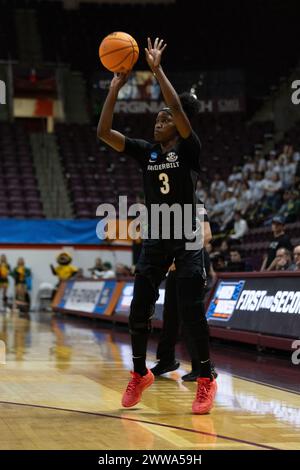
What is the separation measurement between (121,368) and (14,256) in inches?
704

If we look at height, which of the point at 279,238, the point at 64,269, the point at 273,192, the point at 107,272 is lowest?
the point at 64,269

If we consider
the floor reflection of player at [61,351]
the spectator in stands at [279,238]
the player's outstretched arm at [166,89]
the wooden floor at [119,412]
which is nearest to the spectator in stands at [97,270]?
the floor reflection of player at [61,351]

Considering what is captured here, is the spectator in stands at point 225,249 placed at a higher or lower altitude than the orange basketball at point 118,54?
lower

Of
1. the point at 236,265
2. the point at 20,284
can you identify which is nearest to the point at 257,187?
the point at 236,265

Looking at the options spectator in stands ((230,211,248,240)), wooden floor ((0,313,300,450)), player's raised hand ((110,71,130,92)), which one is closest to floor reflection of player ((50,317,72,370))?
wooden floor ((0,313,300,450))

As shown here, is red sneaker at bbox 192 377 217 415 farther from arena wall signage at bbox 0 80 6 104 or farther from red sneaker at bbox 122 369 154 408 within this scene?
arena wall signage at bbox 0 80 6 104

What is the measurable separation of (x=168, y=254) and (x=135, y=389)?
1.01 metres

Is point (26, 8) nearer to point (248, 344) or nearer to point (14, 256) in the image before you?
point (14, 256)

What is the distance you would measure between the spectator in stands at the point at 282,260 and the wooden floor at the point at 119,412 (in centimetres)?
354

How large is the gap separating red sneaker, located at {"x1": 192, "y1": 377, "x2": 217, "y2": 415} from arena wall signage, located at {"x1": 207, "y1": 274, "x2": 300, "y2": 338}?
3.66 metres

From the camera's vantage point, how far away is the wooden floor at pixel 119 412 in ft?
14.4

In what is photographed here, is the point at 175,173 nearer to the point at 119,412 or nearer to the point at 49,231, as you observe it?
the point at 119,412

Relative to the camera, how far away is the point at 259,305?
10.3 metres

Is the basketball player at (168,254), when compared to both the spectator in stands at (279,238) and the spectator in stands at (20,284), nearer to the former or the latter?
the spectator in stands at (279,238)
